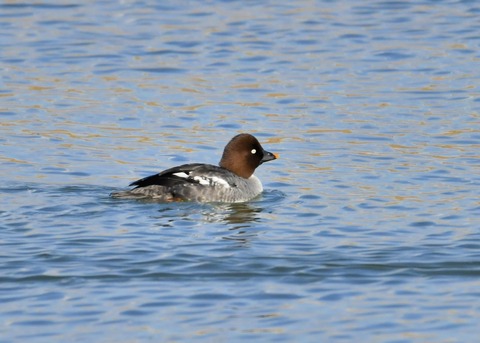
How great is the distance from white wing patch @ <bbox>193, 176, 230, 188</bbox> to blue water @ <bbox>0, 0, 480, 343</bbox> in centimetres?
32

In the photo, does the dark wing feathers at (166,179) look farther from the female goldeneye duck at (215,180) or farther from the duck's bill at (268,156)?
the duck's bill at (268,156)

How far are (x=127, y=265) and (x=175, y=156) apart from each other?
17.4 ft

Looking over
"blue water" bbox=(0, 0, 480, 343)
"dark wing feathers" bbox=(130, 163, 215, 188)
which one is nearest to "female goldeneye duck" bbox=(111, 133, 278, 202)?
"dark wing feathers" bbox=(130, 163, 215, 188)

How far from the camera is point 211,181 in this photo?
1410cm

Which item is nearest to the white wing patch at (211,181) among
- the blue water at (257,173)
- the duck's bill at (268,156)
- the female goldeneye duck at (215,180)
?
the female goldeneye duck at (215,180)

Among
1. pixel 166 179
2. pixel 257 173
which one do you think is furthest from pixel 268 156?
pixel 166 179

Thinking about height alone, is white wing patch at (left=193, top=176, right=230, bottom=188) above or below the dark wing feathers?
below

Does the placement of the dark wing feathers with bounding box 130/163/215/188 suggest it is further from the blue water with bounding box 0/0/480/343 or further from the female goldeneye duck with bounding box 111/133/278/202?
the blue water with bounding box 0/0/480/343

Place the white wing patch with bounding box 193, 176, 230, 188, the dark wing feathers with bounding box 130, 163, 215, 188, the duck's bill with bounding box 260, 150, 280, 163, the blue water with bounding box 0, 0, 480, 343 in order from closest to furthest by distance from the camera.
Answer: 1. the blue water with bounding box 0, 0, 480, 343
2. the dark wing feathers with bounding box 130, 163, 215, 188
3. the white wing patch with bounding box 193, 176, 230, 188
4. the duck's bill with bounding box 260, 150, 280, 163

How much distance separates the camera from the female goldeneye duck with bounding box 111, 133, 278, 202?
13.7 meters

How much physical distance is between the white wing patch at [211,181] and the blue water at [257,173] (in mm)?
319

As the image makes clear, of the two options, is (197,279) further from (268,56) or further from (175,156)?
(268,56)

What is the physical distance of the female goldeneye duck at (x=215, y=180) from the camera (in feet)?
44.8

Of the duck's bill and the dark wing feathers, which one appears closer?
the dark wing feathers
